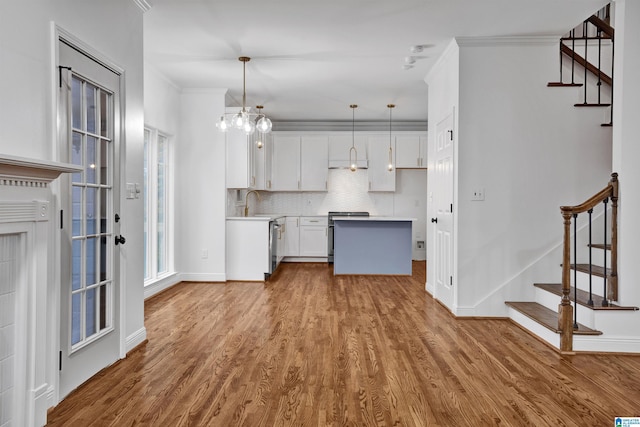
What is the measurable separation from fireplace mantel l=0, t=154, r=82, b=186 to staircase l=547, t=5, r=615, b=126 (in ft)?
14.1

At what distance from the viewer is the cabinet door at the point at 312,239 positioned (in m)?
8.67

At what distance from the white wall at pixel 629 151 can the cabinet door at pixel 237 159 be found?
4.65 meters

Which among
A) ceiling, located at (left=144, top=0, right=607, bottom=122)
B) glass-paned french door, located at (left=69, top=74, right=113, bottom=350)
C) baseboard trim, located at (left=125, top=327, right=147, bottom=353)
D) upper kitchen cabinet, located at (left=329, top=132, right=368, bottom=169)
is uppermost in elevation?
ceiling, located at (left=144, top=0, right=607, bottom=122)

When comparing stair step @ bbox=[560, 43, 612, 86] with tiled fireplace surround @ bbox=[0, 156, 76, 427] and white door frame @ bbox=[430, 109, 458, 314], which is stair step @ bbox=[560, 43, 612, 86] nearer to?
white door frame @ bbox=[430, 109, 458, 314]

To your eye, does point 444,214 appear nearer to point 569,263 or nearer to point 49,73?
point 569,263

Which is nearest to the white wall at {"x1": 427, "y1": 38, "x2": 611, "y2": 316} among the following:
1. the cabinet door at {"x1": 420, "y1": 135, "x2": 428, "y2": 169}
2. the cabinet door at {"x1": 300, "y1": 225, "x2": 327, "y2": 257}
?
the cabinet door at {"x1": 420, "y1": 135, "x2": 428, "y2": 169}

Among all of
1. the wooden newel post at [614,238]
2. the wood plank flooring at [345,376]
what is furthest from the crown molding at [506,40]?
the wood plank flooring at [345,376]

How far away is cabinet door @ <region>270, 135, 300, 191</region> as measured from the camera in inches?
347

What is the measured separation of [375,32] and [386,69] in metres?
1.21

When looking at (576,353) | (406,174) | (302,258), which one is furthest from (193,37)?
(406,174)

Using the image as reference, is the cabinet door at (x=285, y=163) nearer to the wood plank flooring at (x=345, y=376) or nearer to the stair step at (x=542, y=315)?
the wood plank flooring at (x=345, y=376)

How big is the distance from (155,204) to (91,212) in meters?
2.93

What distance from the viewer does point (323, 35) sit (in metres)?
4.34

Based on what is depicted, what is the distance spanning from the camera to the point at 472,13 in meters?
3.85
